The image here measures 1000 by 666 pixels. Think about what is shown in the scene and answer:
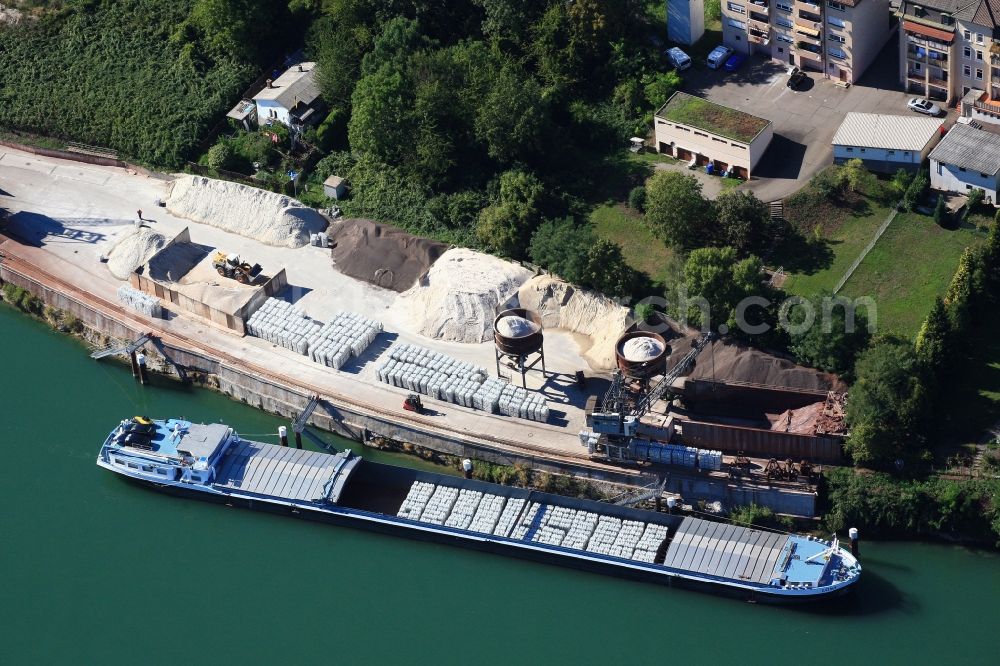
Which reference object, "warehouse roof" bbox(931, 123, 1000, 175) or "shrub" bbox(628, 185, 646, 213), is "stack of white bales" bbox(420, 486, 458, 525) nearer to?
"shrub" bbox(628, 185, 646, 213)

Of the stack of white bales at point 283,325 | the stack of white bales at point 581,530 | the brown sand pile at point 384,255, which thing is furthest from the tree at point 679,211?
the stack of white bales at point 283,325

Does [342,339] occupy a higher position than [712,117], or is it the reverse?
[712,117]

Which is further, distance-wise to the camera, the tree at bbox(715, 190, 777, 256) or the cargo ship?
the tree at bbox(715, 190, 777, 256)

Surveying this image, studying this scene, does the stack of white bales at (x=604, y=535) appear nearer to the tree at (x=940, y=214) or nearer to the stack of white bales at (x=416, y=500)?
the stack of white bales at (x=416, y=500)

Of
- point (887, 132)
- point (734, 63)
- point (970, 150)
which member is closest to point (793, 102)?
point (734, 63)

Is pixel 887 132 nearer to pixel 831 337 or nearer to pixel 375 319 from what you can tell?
pixel 831 337

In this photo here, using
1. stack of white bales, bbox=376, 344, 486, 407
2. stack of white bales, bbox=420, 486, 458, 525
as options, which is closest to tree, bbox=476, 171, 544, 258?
stack of white bales, bbox=376, 344, 486, 407

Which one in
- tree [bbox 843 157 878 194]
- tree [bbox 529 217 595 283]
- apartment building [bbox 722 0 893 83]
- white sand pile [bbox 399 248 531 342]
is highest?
apartment building [bbox 722 0 893 83]
